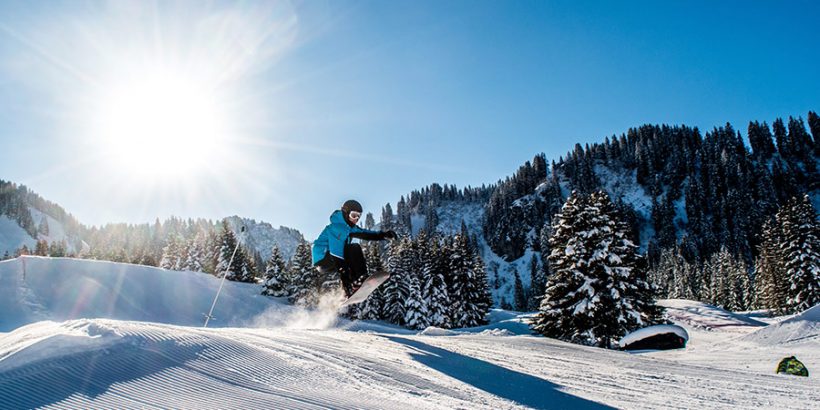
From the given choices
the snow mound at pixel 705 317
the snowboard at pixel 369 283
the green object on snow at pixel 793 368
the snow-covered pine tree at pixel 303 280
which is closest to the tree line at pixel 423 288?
the snow-covered pine tree at pixel 303 280

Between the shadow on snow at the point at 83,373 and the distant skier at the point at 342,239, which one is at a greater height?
the distant skier at the point at 342,239

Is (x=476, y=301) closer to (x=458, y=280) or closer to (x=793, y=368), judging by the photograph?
(x=458, y=280)

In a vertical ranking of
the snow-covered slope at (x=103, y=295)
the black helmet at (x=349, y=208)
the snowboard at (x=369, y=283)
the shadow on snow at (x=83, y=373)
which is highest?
the black helmet at (x=349, y=208)

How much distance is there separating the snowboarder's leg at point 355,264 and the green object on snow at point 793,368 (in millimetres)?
9438

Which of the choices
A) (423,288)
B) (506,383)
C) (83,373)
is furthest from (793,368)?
(423,288)

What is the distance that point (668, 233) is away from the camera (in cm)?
13275

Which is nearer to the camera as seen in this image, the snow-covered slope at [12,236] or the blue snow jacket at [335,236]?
Result: the blue snow jacket at [335,236]

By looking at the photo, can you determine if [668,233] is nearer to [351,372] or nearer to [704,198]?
[704,198]

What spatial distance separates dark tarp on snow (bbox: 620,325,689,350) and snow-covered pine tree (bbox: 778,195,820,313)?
21.1 meters

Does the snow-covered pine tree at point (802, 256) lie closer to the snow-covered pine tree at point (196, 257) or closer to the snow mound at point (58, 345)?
the snow mound at point (58, 345)

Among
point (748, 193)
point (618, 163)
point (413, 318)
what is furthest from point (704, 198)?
point (413, 318)

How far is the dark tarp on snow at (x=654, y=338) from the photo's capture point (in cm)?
1723

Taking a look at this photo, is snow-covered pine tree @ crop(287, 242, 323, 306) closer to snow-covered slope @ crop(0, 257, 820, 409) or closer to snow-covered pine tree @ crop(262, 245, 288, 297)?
snow-covered pine tree @ crop(262, 245, 288, 297)

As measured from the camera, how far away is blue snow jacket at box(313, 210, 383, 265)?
393 inches
